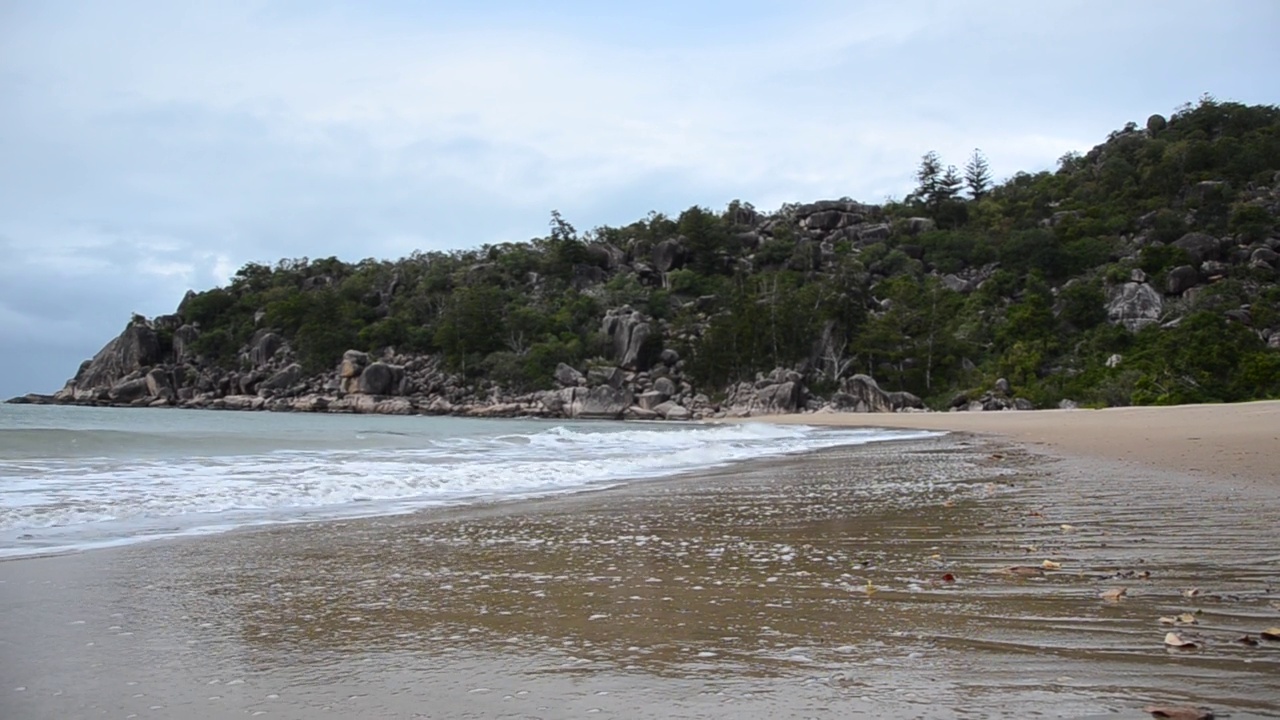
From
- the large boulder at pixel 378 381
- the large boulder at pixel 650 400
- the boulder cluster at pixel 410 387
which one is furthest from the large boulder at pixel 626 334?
the large boulder at pixel 378 381

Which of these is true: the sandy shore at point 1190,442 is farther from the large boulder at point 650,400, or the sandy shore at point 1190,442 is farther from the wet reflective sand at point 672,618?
the large boulder at point 650,400

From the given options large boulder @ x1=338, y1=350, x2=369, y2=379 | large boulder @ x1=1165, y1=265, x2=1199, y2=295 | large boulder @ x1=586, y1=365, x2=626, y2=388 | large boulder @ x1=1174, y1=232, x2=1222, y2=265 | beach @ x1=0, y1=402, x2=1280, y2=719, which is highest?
large boulder @ x1=1174, y1=232, x2=1222, y2=265

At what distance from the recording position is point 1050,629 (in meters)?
2.77

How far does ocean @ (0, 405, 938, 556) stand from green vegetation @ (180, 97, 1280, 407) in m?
27.5

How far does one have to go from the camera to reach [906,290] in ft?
182

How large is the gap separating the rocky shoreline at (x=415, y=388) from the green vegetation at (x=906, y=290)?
165 cm

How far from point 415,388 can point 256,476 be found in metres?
56.3

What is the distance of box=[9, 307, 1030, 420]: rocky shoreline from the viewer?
50.5 metres

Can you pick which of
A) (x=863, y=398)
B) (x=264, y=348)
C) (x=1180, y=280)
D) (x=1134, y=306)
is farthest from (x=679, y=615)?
(x=264, y=348)

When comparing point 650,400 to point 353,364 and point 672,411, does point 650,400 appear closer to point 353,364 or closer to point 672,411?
point 672,411

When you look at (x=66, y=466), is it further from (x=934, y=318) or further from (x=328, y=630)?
(x=934, y=318)

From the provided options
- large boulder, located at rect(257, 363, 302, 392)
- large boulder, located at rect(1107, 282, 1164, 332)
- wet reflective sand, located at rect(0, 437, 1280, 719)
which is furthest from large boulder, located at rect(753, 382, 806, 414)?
wet reflective sand, located at rect(0, 437, 1280, 719)

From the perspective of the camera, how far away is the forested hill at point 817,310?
1794 inches

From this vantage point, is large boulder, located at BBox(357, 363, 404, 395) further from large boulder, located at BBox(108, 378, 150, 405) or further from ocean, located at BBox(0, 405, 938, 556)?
ocean, located at BBox(0, 405, 938, 556)
